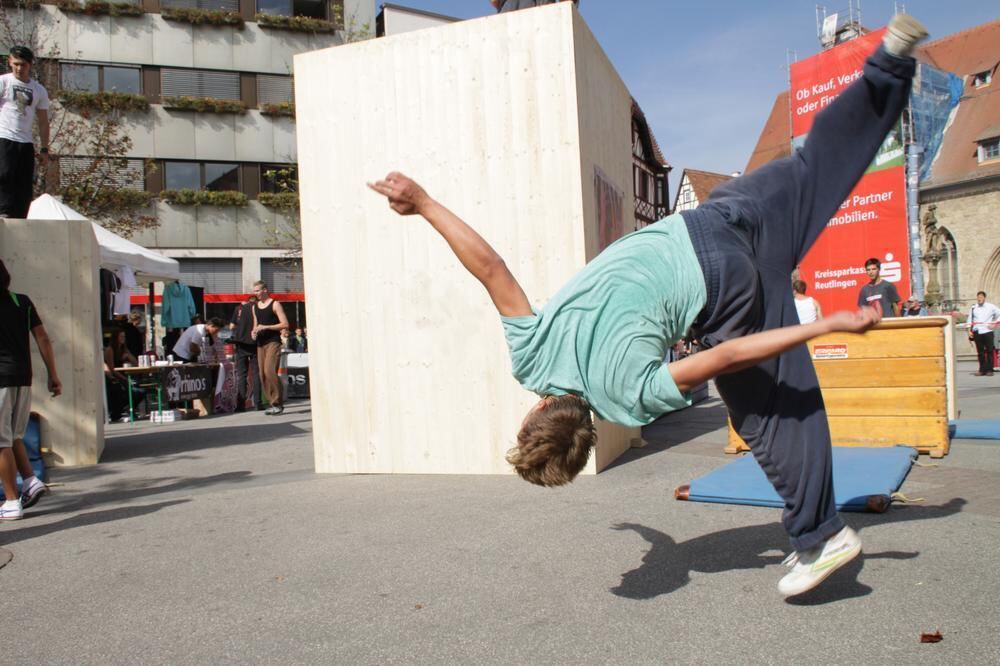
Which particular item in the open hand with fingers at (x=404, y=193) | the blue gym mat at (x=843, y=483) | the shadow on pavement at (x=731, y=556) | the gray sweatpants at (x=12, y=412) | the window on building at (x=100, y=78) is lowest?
the shadow on pavement at (x=731, y=556)

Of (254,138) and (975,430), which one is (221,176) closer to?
(254,138)

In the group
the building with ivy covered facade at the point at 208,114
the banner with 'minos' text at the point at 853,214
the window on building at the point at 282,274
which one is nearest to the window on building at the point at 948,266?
the banner with 'minos' text at the point at 853,214

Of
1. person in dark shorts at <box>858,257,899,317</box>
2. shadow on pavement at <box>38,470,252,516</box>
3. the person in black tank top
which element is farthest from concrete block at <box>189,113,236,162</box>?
shadow on pavement at <box>38,470,252,516</box>

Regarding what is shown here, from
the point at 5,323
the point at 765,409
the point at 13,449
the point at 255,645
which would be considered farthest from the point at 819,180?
the point at 13,449

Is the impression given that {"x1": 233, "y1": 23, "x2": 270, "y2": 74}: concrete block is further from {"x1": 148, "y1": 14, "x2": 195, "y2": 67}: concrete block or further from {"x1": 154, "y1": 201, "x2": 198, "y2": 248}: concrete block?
{"x1": 154, "y1": 201, "x2": 198, "y2": 248}: concrete block

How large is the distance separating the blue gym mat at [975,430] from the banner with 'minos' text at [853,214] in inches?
757

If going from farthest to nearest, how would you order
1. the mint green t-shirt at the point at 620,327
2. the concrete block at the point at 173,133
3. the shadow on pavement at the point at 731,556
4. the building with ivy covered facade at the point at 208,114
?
1. the concrete block at the point at 173,133
2. the building with ivy covered facade at the point at 208,114
3. the shadow on pavement at the point at 731,556
4. the mint green t-shirt at the point at 620,327

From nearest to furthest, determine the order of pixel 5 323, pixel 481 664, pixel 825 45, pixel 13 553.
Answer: pixel 481 664, pixel 13 553, pixel 5 323, pixel 825 45

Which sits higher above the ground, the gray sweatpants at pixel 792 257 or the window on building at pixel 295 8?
the window on building at pixel 295 8

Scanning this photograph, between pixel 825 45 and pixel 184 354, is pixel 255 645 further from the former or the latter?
pixel 825 45

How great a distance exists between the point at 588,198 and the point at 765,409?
3.55m

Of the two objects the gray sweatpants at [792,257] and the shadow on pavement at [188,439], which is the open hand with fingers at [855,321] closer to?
the gray sweatpants at [792,257]

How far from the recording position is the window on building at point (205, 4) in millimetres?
30763

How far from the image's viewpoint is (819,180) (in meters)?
3.15
